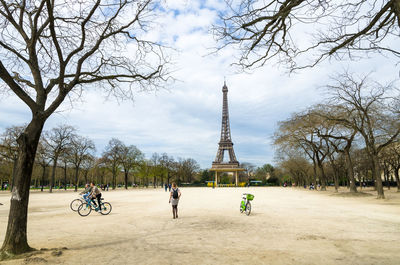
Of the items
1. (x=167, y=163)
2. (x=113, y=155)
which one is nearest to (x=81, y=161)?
(x=113, y=155)

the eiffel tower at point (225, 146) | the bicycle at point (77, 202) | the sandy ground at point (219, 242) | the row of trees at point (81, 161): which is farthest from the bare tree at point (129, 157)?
the sandy ground at point (219, 242)

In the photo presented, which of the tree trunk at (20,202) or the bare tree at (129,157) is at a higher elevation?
the bare tree at (129,157)

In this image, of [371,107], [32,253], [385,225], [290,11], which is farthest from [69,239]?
[371,107]

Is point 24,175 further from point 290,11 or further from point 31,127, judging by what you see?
point 290,11

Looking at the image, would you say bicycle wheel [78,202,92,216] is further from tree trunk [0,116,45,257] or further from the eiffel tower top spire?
the eiffel tower top spire

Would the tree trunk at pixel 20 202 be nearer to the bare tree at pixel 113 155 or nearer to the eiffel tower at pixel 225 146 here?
the bare tree at pixel 113 155

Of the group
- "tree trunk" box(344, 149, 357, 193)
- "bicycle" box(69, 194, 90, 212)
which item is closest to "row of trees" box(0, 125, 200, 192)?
"bicycle" box(69, 194, 90, 212)

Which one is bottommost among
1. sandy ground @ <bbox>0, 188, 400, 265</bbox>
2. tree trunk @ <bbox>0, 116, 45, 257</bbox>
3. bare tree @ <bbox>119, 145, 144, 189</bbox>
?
sandy ground @ <bbox>0, 188, 400, 265</bbox>

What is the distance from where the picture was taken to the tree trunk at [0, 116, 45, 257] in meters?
6.00

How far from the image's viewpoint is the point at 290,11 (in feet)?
16.8

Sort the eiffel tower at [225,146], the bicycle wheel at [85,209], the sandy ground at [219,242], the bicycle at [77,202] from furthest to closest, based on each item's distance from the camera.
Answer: the eiffel tower at [225,146] < the bicycle at [77,202] < the bicycle wheel at [85,209] < the sandy ground at [219,242]

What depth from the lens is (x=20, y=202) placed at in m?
6.08

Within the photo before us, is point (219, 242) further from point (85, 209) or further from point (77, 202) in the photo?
point (77, 202)

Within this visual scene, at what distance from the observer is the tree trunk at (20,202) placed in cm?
600
